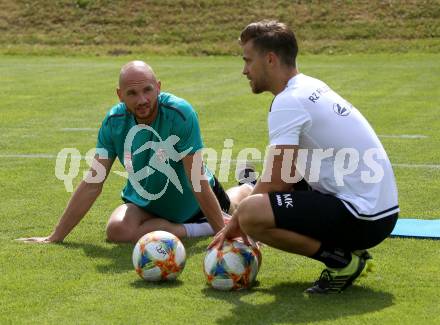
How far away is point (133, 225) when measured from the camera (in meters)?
8.41

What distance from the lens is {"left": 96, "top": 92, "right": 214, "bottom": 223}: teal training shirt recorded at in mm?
8258

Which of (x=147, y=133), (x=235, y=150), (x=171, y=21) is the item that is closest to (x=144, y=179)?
(x=147, y=133)

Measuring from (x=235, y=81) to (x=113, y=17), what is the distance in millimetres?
17820

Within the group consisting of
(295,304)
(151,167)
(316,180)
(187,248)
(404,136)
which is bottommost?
(404,136)

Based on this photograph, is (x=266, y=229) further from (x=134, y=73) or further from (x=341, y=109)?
(x=134, y=73)

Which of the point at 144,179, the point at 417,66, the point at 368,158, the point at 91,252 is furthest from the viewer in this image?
the point at 417,66

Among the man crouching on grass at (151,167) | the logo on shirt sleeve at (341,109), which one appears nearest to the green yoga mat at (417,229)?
the man crouching on grass at (151,167)

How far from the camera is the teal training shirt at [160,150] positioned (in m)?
8.26

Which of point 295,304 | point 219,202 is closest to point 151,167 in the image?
point 219,202

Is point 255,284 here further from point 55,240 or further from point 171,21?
point 171,21

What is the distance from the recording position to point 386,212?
661 cm

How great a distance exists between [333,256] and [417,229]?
2130 mm

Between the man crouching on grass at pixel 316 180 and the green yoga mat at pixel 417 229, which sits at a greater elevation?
the man crouching on grass at pixel 316 180

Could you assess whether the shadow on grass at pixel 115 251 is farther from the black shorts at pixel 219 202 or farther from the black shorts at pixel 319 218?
the black shorts at pixel 319 218
